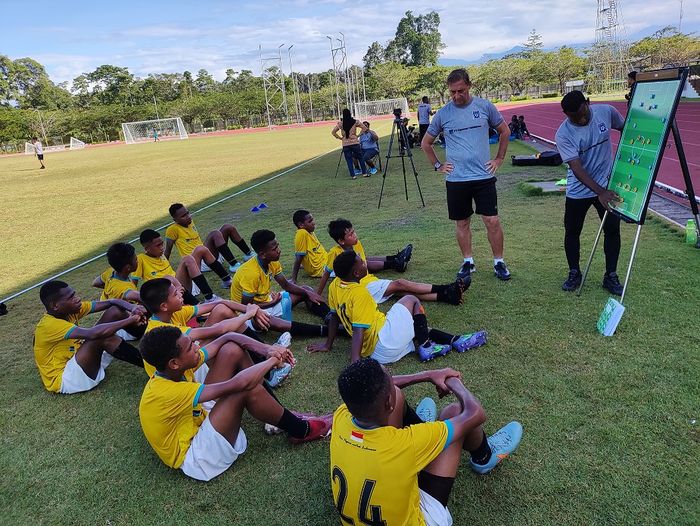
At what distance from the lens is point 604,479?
95.8 inches

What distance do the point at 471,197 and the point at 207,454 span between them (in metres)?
3.60

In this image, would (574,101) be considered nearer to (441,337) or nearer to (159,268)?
(441,337)

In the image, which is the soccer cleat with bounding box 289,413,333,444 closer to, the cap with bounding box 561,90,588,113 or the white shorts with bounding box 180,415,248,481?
the white shorts with bounding box 180,415,248,481

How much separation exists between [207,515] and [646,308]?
3669 mm

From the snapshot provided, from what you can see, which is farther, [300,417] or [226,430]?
[300,417]

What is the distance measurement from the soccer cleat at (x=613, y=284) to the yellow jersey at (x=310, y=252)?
116 inches

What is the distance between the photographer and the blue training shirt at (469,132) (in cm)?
483

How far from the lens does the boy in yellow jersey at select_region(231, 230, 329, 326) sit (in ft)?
14.5

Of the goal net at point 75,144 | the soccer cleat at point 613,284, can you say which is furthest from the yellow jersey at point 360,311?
the goal net at point 75,144

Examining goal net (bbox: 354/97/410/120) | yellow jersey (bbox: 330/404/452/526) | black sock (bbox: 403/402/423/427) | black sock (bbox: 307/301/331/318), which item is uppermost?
yellow jersey (bbox: 330/404/452/526)

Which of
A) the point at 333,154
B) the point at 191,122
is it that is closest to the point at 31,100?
the point at 191,122

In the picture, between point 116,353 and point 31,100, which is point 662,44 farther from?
point 31,100

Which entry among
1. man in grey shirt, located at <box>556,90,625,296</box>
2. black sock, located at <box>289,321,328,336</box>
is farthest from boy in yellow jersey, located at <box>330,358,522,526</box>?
man in grey shirt, located at <box>556,90,625,296</box>

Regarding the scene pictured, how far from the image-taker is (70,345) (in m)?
3.98
